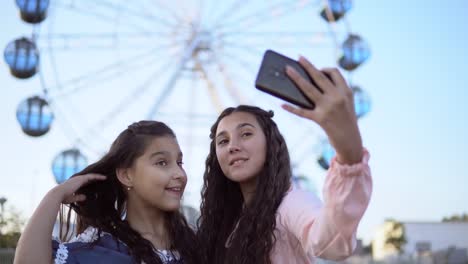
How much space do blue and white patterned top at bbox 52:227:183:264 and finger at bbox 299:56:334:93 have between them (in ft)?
4.83

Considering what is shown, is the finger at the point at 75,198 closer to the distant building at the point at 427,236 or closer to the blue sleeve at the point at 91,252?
the blue sleeve at the point at 91,252

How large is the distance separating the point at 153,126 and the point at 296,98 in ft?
5.59

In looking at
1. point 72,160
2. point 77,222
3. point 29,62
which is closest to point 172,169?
point 77,222

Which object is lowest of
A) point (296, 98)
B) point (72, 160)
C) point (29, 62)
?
point (72, 160)

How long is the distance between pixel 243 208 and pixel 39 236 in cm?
87

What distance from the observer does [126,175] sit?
3.38 m

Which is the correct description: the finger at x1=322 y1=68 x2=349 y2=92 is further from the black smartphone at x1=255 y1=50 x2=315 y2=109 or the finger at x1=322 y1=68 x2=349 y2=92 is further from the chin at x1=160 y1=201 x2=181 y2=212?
the chin at x1=160 y1=201 x2=181 y2=212

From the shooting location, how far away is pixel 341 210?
1986 mm

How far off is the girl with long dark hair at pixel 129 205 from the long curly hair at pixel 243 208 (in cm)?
12

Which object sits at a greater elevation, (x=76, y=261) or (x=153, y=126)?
(x=153, y=126)

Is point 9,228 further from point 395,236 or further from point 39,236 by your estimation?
point 395,236

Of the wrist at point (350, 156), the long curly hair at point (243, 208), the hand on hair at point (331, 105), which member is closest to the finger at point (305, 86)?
the hand on hair at point (331, 105)

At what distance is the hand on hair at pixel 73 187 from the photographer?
3.00 metres

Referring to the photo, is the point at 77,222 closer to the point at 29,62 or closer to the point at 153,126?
the point at 153,126
